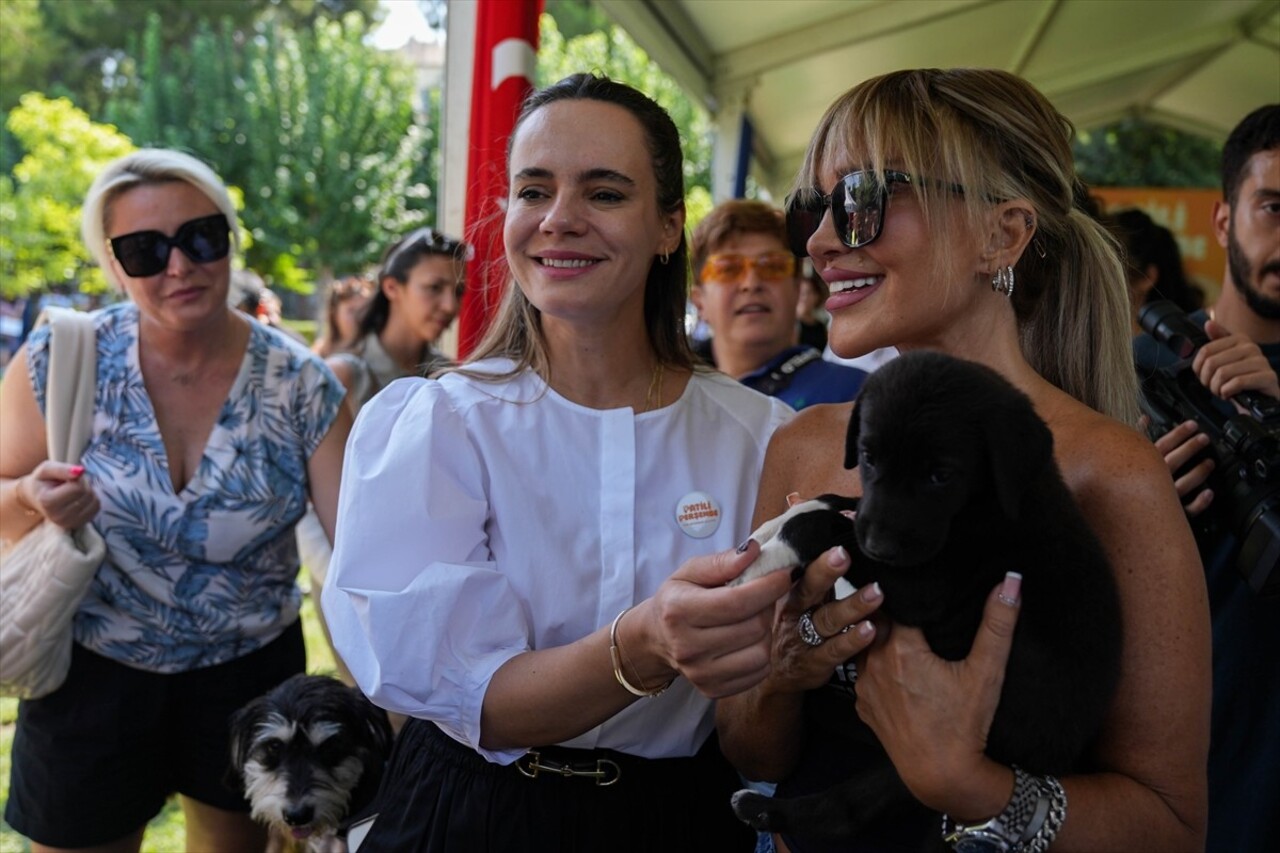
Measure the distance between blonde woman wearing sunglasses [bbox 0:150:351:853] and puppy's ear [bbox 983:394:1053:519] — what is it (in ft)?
8.38

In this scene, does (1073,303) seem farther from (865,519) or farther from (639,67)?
(639,67)

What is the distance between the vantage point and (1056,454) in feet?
6.02

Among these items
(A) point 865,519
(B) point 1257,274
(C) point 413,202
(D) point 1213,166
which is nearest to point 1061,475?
(A) point 865,519

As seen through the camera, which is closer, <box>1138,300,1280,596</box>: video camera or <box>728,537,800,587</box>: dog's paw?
<box>728,537,800,587</box>: dog's paw

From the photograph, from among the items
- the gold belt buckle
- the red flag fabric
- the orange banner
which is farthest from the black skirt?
the orange banner

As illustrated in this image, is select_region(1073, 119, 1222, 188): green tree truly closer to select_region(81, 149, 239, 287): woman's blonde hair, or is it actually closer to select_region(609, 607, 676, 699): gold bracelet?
select_region(81, 149, 239, 287): woman's blonde hair

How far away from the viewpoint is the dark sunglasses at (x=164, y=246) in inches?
135

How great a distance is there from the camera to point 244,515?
333 centimetres

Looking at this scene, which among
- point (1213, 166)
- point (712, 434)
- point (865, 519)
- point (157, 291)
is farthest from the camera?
point (1213, 166)

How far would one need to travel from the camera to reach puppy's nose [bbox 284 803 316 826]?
3.29 m

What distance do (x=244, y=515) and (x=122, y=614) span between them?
0.51 meters

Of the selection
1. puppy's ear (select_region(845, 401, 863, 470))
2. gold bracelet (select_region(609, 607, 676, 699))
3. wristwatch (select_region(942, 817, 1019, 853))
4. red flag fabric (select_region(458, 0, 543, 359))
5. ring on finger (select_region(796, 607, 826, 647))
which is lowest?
wristwatch (select_region(942, 817, 1019, 853))

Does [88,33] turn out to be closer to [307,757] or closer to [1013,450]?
[307,757]

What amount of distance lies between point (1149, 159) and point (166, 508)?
28.1 metres
